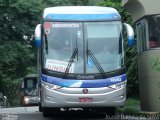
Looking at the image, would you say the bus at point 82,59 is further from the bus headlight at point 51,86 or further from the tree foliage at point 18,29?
the tree foliage at point 18,29

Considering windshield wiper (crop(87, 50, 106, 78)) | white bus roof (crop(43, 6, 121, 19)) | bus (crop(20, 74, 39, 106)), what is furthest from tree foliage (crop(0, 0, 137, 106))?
windshield wiper (crop(87, 50, 106, 78))

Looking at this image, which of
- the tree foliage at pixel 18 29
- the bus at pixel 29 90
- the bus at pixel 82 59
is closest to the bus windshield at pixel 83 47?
the bus at pixel 82 59

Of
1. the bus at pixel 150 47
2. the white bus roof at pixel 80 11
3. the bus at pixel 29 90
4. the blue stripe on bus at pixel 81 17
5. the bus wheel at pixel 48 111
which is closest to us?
the blue stripe on bus at pixel 81 17

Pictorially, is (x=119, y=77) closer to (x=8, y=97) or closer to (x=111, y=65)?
(x=111, y=65)

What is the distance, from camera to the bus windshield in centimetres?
1579

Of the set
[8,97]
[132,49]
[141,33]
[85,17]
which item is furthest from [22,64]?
[8,97]

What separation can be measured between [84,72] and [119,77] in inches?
43.7

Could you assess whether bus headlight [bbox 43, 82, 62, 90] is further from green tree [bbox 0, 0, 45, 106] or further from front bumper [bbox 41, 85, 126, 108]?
green tree [bbox 0, 0, 45, 106]

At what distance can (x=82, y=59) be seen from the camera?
1581cm

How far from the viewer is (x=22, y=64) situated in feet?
116

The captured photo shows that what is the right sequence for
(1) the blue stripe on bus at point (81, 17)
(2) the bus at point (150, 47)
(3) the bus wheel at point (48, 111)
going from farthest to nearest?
(2) the bus at point (150, 47), (3) the bus wheel at point (48, 111), (1) the blue stripe on bus at point (81, 17)

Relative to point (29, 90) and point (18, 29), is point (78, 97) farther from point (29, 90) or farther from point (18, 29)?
point (29, 90)

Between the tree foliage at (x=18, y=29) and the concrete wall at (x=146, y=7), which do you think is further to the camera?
the tree foliage at (x=18, y=29)

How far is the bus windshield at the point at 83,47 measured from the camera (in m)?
15.8
